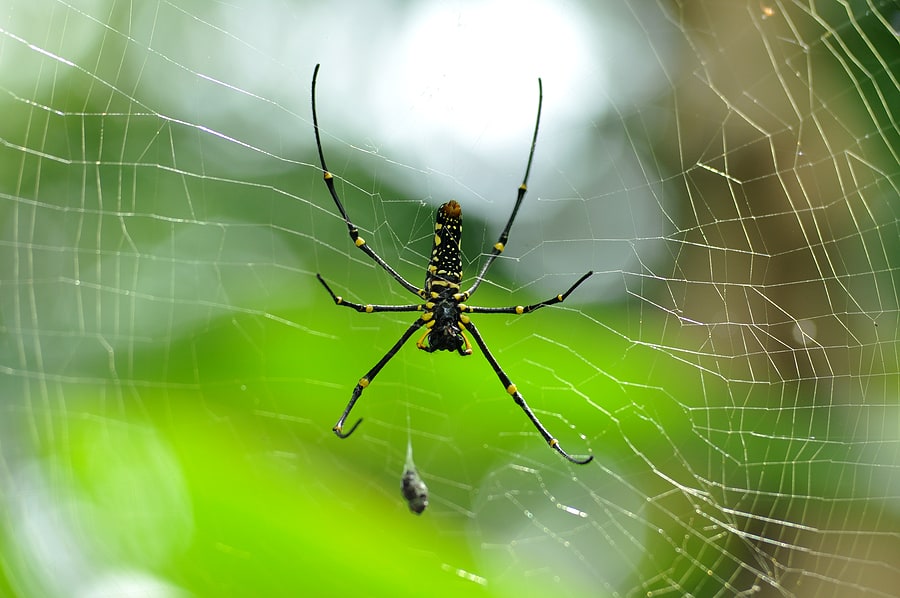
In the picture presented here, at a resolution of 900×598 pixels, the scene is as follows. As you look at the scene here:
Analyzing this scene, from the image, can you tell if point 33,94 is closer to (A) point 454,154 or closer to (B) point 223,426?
(A) point 454,154

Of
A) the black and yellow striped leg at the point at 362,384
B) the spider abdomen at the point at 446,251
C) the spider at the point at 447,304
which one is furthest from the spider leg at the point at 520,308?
the black and yellow striped leg at the point at 362,384

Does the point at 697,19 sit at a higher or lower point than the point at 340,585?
higher

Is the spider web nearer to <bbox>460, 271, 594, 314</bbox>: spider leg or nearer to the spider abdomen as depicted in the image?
<bbox>460, 271, 594, 314</bbox>: spider leg

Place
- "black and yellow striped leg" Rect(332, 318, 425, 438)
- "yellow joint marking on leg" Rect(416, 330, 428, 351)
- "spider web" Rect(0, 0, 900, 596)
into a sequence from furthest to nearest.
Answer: "yellow joint marking on leg" Rect(416, 330, 428, 351) < "black and yellow striped leg" Rect(332, 318, 425, 438) < "spider web" Rect(0, 0, 900, 596)

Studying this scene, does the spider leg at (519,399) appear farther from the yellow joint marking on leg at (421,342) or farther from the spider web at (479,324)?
the yellow joint marking on leg at (421,342)

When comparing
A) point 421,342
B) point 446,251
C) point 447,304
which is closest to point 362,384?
point 421,342

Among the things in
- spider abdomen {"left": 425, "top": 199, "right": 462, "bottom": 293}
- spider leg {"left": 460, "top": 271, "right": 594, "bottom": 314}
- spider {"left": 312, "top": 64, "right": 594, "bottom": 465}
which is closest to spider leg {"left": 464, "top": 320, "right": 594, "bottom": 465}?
spider {"left": 312, "top": 64, "right": 594, "bottom": 465}

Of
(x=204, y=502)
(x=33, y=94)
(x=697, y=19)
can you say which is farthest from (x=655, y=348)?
(x=33, y=94)
